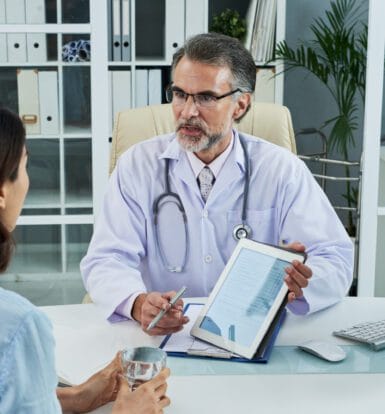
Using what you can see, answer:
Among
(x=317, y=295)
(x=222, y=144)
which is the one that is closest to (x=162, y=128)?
(x=222, y=144)

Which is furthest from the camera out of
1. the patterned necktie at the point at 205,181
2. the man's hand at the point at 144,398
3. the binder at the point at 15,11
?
the binder at the point at 15,11

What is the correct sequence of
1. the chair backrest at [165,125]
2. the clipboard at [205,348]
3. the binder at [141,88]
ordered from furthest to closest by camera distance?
the binder at [141,88] → the chair backrest at [165,125] → the clipboard at [205,348]

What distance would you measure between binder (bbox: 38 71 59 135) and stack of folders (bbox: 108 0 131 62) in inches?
24.4

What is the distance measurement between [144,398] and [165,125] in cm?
121

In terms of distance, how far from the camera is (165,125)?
229 centimetres

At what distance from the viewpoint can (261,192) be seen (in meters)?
2.06

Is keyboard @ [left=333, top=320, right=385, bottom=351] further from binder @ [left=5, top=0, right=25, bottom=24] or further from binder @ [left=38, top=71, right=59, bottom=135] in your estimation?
binder @ [left=5, top=0, right=25, bottom=24]

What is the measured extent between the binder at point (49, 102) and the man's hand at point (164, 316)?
5.33ft

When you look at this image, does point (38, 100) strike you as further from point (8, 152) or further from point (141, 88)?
point (8, 152)

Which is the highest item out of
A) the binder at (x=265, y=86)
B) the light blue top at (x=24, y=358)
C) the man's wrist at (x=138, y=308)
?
the binder at (x=265, y=86)

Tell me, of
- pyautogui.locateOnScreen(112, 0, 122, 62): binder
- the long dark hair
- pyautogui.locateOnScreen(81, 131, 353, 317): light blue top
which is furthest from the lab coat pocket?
pyautogui.locateOnScreen(112, 0, 122, 62): binder

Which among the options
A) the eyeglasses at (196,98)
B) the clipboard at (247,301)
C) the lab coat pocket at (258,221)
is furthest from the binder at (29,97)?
the clipboard at (247,301)

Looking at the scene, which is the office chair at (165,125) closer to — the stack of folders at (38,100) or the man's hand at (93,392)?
the stack of folders at (38,100)

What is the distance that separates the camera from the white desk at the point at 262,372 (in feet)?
4.22
